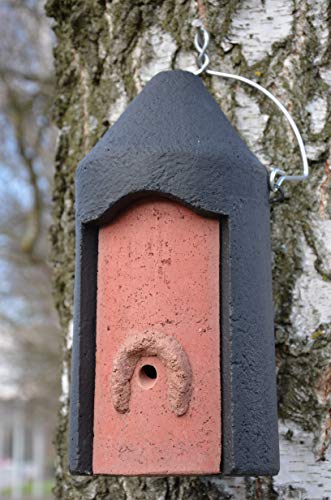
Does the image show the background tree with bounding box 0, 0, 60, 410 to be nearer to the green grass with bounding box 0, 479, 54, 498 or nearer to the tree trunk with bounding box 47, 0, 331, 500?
the tree trunk with bounding box 47, 0, 331, 500

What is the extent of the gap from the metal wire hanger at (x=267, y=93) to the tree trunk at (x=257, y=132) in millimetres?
33

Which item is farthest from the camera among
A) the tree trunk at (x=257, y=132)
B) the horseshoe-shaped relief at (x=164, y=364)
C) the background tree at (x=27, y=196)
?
the background tree at (x=27, y=196)

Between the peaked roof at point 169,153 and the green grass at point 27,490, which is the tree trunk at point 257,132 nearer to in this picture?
the peaked roof at point 169,153

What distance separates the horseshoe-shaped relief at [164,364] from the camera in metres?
1.70

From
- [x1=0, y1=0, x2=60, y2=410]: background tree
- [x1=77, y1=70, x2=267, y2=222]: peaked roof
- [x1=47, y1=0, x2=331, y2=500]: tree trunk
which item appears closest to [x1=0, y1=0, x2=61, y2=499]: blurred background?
[x1=0, y1=0, x2=60, y2=410]: background tree

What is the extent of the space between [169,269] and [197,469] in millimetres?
415

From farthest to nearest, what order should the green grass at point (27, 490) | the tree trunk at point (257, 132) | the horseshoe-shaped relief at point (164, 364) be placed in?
the green grass at point (27, 490), the tree trunk at point (257, 132), the horseshoe-shaped relief at point (164, 364)

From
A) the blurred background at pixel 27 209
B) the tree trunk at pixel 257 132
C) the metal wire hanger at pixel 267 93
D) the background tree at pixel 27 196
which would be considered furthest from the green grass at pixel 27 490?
the metal wire hanger at pixel 267 93

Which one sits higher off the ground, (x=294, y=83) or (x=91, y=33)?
(x=91, y=33)

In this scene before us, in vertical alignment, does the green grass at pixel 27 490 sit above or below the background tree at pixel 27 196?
below

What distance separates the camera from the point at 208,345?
5.71 feet

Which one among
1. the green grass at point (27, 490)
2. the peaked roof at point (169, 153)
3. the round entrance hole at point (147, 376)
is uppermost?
the peaked roof at point (169, 153)

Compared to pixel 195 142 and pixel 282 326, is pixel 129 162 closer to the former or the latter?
pixel 195 142

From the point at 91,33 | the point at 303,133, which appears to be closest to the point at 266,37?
the point at 303,133
